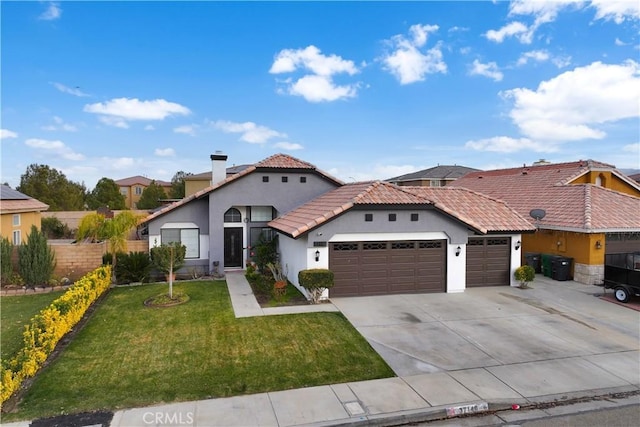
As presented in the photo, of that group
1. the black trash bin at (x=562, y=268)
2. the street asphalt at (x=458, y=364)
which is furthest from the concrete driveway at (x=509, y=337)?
the black trash bin at (x=562, y=268)

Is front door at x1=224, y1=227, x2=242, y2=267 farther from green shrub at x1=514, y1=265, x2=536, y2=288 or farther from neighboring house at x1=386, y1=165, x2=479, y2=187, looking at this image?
neighboring house at x1=386, y1=165, x2=479, y2=187

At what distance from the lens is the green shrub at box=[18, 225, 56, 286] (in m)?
15.6

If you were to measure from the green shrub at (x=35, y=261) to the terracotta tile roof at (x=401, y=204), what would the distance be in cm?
905

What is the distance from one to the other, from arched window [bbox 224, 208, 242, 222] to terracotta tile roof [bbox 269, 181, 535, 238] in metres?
2.44

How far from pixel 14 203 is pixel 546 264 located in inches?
1059

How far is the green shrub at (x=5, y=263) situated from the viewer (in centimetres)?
1553

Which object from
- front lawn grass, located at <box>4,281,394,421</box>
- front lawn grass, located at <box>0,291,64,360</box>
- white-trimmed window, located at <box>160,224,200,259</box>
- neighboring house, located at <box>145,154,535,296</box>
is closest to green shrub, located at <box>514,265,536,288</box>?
neighboring house, located at <box>145,154,535,296</box>

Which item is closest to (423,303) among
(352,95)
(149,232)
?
(149,232)

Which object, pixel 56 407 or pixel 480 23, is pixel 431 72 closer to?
pixel 480 23

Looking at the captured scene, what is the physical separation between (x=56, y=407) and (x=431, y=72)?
69.7 feet

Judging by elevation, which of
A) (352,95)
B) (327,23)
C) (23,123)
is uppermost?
(327,23)

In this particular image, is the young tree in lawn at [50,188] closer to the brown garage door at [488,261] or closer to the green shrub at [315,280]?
the green shrub at [315,280]

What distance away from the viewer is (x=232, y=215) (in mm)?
19453

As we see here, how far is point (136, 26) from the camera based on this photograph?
1711 centimetres
